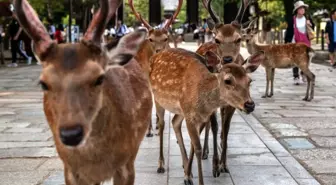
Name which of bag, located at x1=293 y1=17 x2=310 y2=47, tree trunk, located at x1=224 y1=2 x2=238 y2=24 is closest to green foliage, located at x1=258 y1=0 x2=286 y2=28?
tree trunk, located at x1=224 y1=2 x2=238 y2=24

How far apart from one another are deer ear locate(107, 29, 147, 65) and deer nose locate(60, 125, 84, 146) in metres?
0.59

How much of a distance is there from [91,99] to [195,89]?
2642 millimetres

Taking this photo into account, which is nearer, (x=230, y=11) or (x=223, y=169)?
(x=223, y=169)

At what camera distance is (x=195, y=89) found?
560 cm

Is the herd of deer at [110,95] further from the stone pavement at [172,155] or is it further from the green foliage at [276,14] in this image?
the green foliage at [276,14]

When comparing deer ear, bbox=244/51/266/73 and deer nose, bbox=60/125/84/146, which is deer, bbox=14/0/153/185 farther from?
deer ear, bbox=244/51/266/73

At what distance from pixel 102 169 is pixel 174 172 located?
8.01 ft

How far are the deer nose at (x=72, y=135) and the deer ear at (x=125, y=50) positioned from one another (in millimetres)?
591

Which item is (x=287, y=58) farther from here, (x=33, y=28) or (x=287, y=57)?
(x=33, y=28)

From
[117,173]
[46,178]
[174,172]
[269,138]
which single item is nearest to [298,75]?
[269,138]

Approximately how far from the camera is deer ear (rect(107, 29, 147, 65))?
3316mm

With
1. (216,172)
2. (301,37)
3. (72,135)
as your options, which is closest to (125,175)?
(72,135)

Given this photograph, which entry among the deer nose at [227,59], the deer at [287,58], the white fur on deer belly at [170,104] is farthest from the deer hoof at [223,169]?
the deer at [287,58]

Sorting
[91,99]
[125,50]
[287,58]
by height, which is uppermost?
[125,50]
